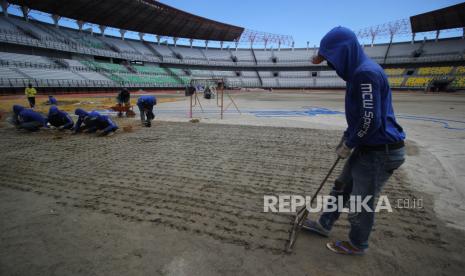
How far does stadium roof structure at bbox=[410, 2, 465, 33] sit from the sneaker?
188ft

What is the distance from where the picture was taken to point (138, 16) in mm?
42375

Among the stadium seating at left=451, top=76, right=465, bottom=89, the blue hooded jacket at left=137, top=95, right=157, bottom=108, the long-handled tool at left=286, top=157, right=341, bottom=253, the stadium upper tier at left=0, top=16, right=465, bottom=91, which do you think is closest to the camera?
the long-handled tool at left=286, top=157, right=341, bottom=253

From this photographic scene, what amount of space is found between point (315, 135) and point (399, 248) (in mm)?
5641

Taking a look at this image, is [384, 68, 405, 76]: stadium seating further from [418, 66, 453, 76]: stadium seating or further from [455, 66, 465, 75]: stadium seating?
[455, 66, 465, 75]: stadium seating

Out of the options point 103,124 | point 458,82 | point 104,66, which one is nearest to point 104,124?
point 103,124

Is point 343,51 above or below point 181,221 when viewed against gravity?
above

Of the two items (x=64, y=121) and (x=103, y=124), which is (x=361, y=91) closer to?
(x=103, y=124)

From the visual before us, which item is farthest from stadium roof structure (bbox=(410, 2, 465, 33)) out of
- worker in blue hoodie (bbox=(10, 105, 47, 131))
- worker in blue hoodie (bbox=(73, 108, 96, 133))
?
worker in blue hoodie (bbox=(10, 105, 47, 131))

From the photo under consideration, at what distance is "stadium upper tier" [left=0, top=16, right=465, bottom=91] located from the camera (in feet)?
102

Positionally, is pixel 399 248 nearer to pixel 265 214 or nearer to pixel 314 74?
pixel 265 214

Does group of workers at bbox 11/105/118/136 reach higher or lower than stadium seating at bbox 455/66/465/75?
lower

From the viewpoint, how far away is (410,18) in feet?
159

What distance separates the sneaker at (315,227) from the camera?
8.75 ft

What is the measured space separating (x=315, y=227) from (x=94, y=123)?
789 cm
